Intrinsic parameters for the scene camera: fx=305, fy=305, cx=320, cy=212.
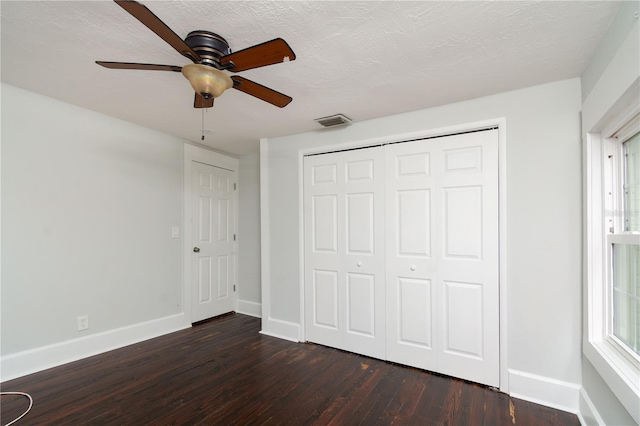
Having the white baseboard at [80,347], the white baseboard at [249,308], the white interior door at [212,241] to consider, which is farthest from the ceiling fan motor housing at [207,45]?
the white baseboard at [249,308]

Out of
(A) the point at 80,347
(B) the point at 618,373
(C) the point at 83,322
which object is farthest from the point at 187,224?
(B) the point at 618,373

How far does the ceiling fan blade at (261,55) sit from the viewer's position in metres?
1.35

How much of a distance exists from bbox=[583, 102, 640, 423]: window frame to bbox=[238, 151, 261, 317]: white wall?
3.52 meters

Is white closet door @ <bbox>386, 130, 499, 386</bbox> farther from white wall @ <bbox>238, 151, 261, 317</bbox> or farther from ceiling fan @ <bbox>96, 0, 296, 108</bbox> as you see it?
white wall @ <bbox>238, 151, 261, 317</bbox>

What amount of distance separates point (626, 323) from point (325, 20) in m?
2.33

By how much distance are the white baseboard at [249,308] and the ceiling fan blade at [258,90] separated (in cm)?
314

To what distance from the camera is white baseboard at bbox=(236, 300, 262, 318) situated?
168 inches

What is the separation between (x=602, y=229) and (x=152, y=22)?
8.70 ft

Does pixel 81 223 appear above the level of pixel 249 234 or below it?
above

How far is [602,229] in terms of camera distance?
6.22 ft

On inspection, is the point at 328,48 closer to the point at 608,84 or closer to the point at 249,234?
the point at 608,84

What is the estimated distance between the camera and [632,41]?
130cm

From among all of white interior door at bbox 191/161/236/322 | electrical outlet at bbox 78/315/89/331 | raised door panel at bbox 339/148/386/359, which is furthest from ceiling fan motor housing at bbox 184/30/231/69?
electrical outlet at bbox 78/315/89/331

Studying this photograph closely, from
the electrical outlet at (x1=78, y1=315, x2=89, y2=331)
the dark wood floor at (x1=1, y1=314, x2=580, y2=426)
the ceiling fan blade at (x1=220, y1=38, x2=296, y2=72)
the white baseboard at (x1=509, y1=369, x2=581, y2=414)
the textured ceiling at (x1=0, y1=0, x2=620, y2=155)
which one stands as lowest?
the dark wood floor at (x1=1, y1=314, x2=580, y2=426)
